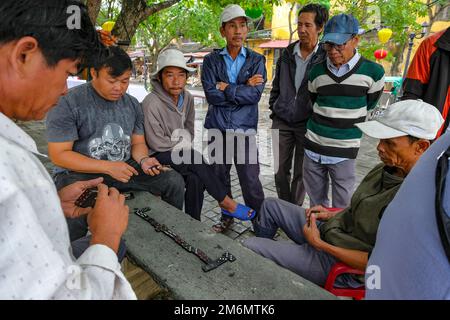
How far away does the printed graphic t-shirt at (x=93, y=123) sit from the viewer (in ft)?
7.55

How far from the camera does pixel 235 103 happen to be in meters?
3.19

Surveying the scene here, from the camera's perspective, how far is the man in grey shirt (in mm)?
2301

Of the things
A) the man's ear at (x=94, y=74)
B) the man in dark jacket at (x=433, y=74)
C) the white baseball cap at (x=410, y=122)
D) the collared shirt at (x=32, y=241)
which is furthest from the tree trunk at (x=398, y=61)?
the collared shirt at (x=32, y=241)

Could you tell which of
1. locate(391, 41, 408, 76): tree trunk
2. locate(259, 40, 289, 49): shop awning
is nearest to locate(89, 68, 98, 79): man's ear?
locate(391, 41, 408, 76): tree trunk

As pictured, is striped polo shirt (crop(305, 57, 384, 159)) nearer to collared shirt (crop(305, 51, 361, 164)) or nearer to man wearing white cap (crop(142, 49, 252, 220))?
collared shirt (crop(305, 51, 361, 164))

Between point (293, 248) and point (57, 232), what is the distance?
4.99 feet

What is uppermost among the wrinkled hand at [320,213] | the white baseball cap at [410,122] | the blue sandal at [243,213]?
the white baseball cap at [410,122]

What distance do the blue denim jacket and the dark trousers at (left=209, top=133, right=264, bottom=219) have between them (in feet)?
0.52

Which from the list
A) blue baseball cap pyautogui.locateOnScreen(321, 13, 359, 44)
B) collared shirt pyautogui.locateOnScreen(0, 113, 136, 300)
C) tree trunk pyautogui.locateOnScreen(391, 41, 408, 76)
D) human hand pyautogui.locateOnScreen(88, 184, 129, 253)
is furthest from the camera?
tree trunk pyautogui.locateOnScreen(391, 41, 408, 76)

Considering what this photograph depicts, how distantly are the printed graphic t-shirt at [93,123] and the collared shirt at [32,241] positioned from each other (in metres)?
1.51

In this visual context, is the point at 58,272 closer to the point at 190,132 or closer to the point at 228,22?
the point at 190,132

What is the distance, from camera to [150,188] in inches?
110

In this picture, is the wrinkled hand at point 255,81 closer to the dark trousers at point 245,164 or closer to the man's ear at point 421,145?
the dark trousers at point 245,164
